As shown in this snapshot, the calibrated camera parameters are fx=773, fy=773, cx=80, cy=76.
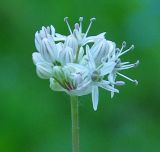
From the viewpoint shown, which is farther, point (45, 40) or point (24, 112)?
point (24, 112)

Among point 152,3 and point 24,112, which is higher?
point 152,3

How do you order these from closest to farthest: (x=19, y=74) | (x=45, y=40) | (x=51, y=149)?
(x=45, y=40)
(x=51, y=149)
(x=19, y=74)

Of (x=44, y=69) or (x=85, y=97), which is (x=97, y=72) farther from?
(x=85, y=97)

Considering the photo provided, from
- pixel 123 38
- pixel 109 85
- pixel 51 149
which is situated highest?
pixel 123 38

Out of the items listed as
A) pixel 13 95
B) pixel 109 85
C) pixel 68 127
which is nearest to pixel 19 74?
pixel 13 95

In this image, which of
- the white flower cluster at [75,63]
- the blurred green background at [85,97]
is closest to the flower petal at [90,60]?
the white flower cluster at [75,63]

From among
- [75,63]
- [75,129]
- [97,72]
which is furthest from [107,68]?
[75,129]

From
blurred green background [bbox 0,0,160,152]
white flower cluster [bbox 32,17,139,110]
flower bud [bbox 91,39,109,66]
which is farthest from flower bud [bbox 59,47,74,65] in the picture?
blurred green background [bbox 0,0,160,152]

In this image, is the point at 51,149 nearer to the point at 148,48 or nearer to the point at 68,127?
the point at 68,127
